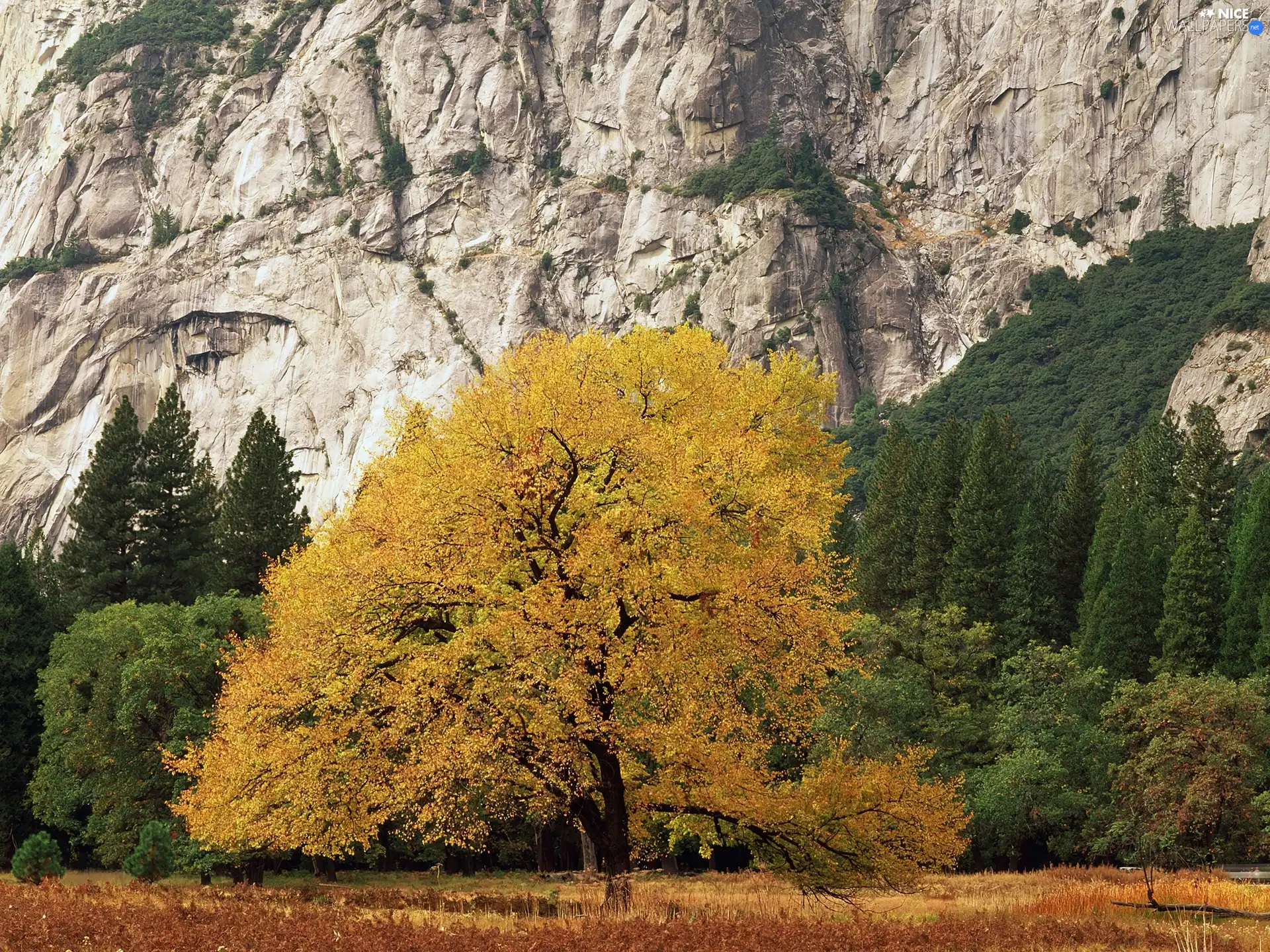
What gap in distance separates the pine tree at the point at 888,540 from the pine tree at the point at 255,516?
33.7 m

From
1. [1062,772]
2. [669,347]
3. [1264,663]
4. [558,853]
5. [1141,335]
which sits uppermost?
[1141,335]

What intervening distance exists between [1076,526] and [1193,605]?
19579 mm

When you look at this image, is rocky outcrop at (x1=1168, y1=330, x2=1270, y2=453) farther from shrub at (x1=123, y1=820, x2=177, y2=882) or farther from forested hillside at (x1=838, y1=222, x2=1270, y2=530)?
shrub at (x1=123, y1=820, x2=177, y2=882)

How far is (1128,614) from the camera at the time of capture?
65.4 meters

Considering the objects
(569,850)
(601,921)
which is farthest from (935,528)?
(601,921)

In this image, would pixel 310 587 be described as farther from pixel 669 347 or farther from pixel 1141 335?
pixel 1141 335

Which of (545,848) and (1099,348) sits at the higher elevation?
(1099,348)

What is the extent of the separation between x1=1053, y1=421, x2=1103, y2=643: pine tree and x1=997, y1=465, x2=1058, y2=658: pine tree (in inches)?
53.4

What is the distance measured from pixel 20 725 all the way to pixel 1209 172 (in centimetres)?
17345

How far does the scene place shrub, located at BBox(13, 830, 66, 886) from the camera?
3500 centimetres

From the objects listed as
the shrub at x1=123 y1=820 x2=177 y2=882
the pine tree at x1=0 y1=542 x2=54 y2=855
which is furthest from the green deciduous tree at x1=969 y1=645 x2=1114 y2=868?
the pine tree at x1=0 y1=542 x2=54 y2=855

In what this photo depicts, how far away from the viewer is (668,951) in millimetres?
21156

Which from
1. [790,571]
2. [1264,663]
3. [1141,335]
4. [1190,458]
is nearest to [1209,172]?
[1141,335]

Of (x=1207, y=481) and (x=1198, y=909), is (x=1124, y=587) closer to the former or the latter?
(x=1207, y=481)
